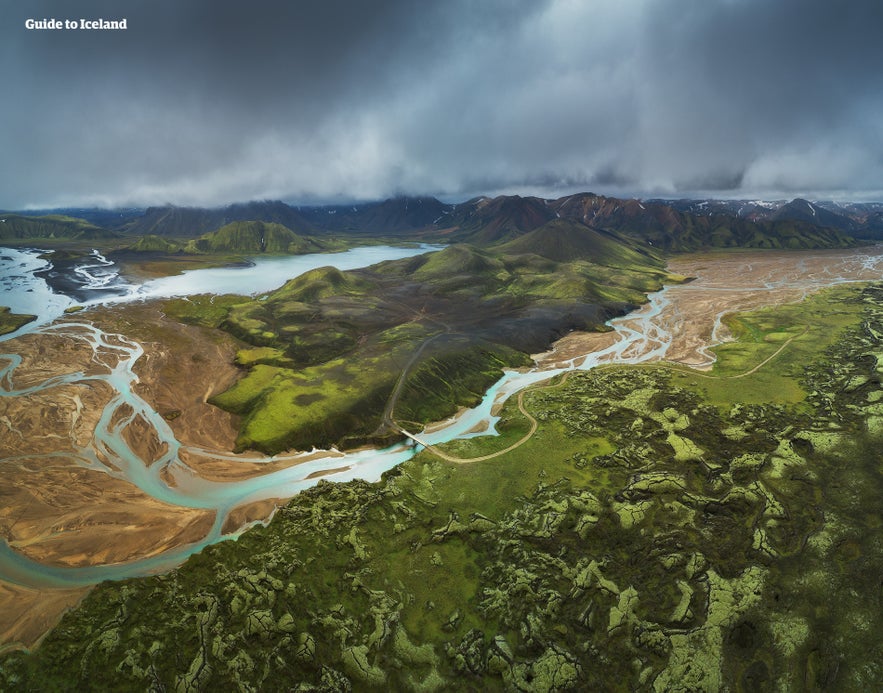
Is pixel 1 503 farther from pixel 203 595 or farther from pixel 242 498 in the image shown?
pixel 203 595

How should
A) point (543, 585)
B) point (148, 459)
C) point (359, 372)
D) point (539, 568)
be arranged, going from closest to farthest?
point (543, 585) < point (539, 568) < point (148, 459) < point (359, 372)

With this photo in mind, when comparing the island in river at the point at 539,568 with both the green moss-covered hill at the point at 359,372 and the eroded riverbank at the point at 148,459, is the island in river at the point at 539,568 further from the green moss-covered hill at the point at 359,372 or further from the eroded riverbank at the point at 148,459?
the green moss-covered hill at the point at 359,372

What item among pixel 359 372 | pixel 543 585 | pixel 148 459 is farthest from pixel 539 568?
pixel 148 459

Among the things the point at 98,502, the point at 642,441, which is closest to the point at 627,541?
the point at 642,441

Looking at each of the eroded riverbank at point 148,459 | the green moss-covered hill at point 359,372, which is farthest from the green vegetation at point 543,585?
the green moss-covered hill at point 359,372

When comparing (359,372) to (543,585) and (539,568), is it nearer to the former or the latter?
(539,568)

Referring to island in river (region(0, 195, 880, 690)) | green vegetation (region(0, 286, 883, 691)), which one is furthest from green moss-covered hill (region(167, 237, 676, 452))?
green vegetation (region(0, 286, 883, 691))

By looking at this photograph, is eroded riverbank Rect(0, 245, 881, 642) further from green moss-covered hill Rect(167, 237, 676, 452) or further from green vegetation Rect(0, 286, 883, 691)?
green vegetation Rect(0, 286, 883, 691)

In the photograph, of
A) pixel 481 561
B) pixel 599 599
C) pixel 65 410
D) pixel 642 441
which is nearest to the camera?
pixel 599 599
